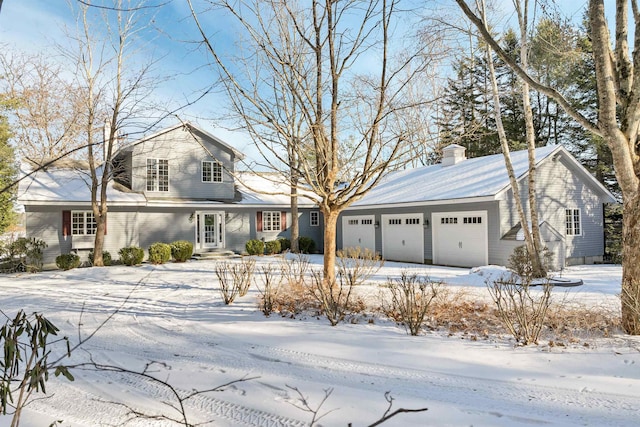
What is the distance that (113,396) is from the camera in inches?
153

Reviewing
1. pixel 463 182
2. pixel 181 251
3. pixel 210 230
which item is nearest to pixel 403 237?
pixel 463 182

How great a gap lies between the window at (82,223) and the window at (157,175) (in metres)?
2.66

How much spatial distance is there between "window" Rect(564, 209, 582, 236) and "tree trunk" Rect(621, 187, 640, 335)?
1153cm

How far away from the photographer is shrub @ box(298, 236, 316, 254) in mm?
20688

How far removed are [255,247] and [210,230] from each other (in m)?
2.39

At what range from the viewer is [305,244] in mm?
20812

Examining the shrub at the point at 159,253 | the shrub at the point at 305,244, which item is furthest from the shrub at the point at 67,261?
the shrub at the point at 305,244

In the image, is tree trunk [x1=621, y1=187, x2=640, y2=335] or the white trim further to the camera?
the white trim

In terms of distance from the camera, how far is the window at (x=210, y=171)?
63.4 feet

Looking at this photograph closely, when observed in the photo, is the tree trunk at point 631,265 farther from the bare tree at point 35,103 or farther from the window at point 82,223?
the bare tree at point 35,103

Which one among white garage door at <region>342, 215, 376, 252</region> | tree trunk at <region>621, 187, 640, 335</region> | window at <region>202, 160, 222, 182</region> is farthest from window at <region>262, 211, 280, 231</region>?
tree trunk at <region>621, 187, 640, 335</region>

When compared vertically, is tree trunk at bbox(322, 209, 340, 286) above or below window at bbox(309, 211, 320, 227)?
below

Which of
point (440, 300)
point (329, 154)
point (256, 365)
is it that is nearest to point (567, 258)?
point (440, 300)

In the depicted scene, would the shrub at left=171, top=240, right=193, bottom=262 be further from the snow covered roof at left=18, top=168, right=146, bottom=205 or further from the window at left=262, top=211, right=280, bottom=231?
the window at left=262, top=211, right=280, bottom=231
